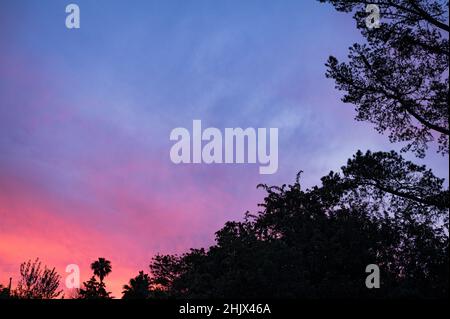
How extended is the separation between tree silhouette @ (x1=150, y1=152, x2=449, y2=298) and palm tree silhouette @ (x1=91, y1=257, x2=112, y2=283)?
1636 inches

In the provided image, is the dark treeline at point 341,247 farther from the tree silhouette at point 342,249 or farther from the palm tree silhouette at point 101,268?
the palm tree silhouette at point 101,268

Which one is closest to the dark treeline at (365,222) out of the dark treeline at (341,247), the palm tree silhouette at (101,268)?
the dark treeline at (341,247)

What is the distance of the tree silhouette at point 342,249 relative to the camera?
63.2ft

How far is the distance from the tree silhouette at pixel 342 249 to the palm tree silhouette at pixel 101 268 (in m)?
41.6

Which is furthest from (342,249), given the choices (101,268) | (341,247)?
(101,268)

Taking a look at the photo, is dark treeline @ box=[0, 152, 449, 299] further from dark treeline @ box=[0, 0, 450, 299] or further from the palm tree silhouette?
the palm tree silhouette

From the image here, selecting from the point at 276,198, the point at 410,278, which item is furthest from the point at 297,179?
the point at 410,278

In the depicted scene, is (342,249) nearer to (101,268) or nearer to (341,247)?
(341,247)

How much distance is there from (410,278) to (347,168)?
25.4 ft

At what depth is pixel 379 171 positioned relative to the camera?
61.8ft

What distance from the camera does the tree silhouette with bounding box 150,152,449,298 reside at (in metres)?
19.3
